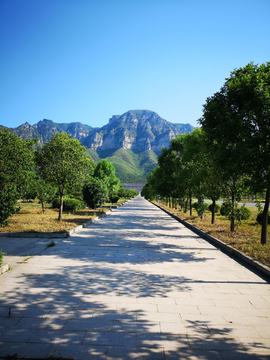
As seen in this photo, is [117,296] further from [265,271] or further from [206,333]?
[265,271]

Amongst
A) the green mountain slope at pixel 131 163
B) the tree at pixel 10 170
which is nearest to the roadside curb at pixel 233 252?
the tree at pixel 10 170

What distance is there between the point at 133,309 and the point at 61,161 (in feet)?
37.8

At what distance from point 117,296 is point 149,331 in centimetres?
124

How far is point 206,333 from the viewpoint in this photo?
10.9 feet

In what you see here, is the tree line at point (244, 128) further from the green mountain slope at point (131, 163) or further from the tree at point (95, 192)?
the green mountain slope at point (131, 163)

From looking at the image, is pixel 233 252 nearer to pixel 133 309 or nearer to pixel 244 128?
pixel 244 128

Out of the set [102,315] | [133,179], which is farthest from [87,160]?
[133,179]

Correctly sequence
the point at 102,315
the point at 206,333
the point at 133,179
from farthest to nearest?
the point at 133,179
the point at 102,315
the point at 206,333

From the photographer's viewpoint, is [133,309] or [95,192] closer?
[133,309]

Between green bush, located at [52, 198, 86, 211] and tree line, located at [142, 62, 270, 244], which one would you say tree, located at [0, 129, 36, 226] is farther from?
green bush, located at [52, 198, 86, 211]

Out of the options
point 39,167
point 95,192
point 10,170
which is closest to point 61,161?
point 39,167

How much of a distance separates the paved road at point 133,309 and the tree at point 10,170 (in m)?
5.42

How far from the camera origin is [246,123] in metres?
8.12

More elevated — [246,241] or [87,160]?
[87,160]
